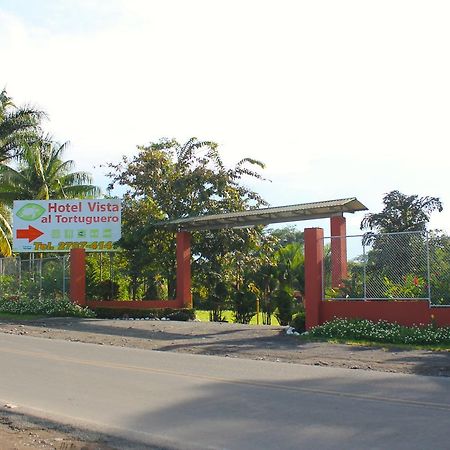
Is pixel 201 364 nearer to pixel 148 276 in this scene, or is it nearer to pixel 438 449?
pixel 438 449

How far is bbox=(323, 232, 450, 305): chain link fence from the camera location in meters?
17.4

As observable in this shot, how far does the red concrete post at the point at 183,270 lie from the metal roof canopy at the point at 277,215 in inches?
20.4

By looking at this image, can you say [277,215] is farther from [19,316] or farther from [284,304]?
[19,316]

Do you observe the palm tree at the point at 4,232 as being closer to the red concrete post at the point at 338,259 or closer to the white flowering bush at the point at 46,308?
the white flowering bush at the point at 46,308

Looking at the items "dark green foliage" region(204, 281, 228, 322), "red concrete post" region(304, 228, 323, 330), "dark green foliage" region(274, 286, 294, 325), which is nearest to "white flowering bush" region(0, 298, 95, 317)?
"dark green foliage" region(204, 281, 228, 322)

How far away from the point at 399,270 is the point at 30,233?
1924cm

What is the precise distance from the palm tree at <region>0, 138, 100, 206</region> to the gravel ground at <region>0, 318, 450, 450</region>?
1335 cm

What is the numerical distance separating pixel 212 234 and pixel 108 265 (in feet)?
19.6

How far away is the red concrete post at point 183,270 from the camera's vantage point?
2797cm

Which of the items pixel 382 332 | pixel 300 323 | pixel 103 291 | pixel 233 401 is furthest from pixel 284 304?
pixel 233 401

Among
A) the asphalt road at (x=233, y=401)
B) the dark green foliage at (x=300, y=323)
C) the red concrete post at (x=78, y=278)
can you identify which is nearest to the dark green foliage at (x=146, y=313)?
the red concrete post at (x=78, y=278)

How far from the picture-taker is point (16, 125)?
1399 inches

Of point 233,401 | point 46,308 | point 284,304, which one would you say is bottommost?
point 233,401

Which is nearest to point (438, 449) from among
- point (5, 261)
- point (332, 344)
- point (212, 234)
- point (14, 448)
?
point (14, 448)
